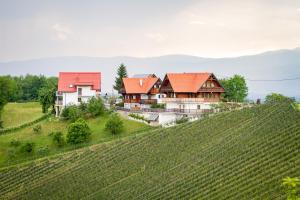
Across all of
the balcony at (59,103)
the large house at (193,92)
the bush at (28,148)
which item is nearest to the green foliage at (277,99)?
the large house at (193,92)

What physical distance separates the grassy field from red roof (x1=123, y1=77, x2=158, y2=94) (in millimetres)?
16482

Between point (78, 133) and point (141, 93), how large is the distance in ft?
57.8

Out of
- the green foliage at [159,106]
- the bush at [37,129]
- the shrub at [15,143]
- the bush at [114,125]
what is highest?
the green foliage at [159,106]

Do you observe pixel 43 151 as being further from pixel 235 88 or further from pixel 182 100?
pixel 235 88

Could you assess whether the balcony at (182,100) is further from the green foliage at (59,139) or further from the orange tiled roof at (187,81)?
the green foliage at (59,139)

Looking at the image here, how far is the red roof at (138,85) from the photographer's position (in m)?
78.1

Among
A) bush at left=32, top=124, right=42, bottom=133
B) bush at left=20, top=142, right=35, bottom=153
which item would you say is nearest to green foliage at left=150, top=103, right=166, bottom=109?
bush at left=32, top=124, right=42, bottom=133

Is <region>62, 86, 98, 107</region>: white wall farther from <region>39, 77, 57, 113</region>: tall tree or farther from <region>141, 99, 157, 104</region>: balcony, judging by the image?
<region>141, 99, 157, 104</region>: balcony

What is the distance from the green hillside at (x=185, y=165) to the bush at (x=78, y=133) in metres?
3.21

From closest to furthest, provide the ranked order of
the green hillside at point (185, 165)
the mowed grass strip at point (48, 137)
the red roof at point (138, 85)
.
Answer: the green hillside at point (185, 165), the mowed grass strip at point (48, 137), the red roof at point (138, 85)

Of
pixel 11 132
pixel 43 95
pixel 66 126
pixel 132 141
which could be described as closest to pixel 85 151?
pixel 132 141

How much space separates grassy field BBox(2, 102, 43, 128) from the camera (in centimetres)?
8131

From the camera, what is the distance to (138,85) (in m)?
79.3

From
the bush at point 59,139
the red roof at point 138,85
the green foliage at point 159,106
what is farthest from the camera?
the red roof at point 138,85
